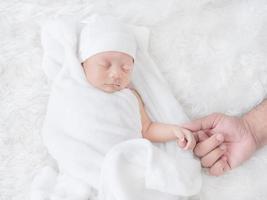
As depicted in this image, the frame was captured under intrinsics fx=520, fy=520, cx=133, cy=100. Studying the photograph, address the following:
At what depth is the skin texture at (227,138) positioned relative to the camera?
5.58 feet

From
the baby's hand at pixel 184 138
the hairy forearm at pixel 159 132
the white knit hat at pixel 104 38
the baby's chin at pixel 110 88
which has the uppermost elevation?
the white knit hat at pixel 104 38

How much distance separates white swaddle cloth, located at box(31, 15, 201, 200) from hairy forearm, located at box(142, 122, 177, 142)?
0.04 meters

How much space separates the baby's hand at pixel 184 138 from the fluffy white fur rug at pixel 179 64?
14cm

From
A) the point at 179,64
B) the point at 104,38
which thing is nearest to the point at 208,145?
the point at 179,64

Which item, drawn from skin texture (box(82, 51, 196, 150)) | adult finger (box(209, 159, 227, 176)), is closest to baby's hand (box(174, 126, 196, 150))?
skin texture (box(82, 51, 196, 150))

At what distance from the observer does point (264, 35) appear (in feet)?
6.14

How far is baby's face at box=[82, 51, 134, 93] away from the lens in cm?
167

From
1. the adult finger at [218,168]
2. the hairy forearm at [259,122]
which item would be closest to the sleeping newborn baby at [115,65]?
the adult finger at [218,168]

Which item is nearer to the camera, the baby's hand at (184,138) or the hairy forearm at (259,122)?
the baby's hand at (184,138)

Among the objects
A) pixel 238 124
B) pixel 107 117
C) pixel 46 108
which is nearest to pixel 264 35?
pixel 238 124

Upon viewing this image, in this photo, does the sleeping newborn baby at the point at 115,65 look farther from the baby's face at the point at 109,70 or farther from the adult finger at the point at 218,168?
the adult finger at the point at 218,168

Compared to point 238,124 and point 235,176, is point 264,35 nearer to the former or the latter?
point 238,124

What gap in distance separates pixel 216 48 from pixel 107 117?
0.49 metres

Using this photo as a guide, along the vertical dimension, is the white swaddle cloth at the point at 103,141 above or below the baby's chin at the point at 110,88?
below
